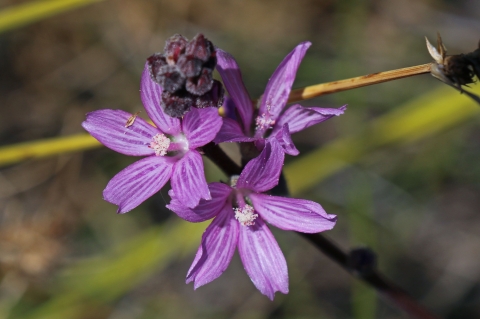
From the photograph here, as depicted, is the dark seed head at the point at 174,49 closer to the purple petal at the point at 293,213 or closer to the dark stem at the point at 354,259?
the dark stem at the point at 354,259

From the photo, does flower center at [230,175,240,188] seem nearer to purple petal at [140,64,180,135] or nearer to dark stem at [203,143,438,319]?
dark stem at [203,143,438,319]

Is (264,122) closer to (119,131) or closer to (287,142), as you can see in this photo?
(287,142)

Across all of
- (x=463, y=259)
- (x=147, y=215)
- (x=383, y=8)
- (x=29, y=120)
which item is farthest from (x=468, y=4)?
(x=29, y=120)

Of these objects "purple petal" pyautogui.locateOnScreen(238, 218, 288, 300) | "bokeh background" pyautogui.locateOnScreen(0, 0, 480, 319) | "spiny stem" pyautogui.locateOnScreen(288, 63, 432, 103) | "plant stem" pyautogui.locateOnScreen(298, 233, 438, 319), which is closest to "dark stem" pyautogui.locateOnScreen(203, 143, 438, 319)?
"plant stem" pyautogui.locateOnScreen(298, 233, 438, 319)

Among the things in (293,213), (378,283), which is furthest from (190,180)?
(378,283)

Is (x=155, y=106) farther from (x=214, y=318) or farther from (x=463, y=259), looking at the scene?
(x=463, y=259)

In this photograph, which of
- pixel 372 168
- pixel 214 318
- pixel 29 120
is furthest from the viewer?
pixel 29 120
